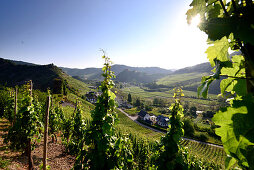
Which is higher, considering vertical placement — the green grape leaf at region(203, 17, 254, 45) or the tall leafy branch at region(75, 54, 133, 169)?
the green grape leaf at region(203, 17, 254, 45)

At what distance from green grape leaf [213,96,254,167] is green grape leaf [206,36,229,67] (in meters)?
0.36

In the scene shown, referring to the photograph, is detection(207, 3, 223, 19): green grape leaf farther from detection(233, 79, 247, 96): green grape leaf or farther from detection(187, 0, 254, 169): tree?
detection(233, 79, 247, 96): green grape leaf

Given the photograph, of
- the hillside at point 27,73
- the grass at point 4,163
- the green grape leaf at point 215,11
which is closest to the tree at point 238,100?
the green grape leaf at point 215,11

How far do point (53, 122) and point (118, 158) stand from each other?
678 inches

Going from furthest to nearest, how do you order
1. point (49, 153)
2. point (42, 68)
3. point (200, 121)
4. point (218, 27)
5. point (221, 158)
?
point (42, 68), point (200, 121), point (221, 158), point (49, 153), point (218, 27)

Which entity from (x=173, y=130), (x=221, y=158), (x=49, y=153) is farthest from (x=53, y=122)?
(x=221, y=158)

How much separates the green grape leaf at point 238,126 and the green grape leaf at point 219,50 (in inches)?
14.2

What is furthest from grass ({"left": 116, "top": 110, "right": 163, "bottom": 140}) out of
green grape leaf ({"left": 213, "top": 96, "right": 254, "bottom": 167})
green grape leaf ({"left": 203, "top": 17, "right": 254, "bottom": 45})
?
green grape leaf ({"left": 203, "top": 17, "right": 254, "bottom": 45})

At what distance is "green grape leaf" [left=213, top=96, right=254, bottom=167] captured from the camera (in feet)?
2.28

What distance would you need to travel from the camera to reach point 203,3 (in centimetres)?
110

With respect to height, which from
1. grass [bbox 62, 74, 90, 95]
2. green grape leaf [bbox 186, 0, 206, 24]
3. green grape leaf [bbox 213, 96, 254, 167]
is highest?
green grape leaf [bbox 186, 0, 206, 24]

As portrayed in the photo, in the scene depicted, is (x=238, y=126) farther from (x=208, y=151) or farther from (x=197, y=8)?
(x=208, y=151)

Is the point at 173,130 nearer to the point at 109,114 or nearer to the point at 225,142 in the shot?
the point at 109,114

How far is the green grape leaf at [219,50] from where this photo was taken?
0.93m
